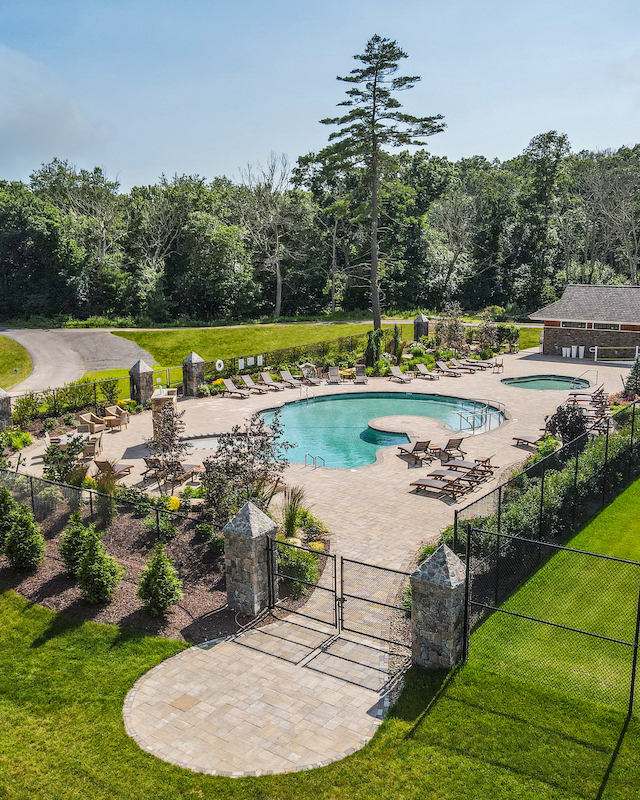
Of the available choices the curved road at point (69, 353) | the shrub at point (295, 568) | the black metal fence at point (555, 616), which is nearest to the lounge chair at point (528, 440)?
the black metal fence at point (555, 616)

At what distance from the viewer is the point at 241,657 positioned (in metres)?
9.44

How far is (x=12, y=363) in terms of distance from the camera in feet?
117

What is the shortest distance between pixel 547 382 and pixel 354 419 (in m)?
12.2

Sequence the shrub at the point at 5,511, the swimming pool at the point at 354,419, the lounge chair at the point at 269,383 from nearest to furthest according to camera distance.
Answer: the shrub at the point at 5,511, the swimming pool at the point at 354,419, the lounge chair at the point at 269,383

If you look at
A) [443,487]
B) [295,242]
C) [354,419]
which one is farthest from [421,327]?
[443,487]

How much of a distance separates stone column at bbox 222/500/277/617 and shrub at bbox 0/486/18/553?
5.36 m

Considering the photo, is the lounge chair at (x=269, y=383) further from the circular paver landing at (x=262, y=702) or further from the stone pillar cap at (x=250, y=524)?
the circular paver landing at (x=262, y=702)

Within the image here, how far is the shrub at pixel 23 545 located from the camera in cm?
1208

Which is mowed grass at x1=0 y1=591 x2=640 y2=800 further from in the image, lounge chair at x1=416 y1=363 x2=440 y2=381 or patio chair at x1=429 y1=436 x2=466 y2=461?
lounge chair at x1=416 y1=363 x2=440 y2=381

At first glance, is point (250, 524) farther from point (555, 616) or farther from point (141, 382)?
point (141, 382)

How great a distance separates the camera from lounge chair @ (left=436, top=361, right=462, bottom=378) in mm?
32469

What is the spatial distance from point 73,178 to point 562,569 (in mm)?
59549

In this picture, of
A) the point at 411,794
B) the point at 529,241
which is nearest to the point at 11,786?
the point at 411,794

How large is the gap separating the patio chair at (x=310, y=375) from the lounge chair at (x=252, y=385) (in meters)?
2.49
